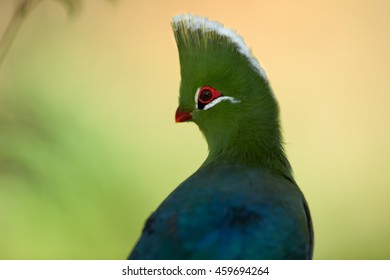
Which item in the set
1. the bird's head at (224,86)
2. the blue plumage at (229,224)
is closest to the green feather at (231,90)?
the bird's head at (224,86)

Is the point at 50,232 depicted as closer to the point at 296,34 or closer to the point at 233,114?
the point at 233,114

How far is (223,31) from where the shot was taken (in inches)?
67.1

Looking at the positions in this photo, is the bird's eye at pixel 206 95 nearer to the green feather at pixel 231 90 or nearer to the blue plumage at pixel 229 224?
the green feather at pixel 231 90

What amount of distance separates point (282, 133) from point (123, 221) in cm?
67

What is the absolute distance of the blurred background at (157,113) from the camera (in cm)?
217

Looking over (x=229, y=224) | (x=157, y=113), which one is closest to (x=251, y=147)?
(x=229, y=224)

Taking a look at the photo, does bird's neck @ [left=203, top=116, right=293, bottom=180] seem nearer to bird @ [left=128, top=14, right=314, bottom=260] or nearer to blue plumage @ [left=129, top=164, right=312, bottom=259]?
bird @ [left=128, top=14, right=314, bottom=260]

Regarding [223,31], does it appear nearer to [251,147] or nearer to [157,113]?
[251,147]

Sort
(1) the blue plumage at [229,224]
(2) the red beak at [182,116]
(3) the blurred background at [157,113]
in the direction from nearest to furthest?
(1) the blue plumage at [229,224]
(2) the red beak at [182,116]
(3) the blurred background at [157,113]

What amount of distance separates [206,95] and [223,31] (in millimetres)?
169

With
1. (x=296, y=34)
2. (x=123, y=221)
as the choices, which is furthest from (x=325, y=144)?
(x=123, y=221)

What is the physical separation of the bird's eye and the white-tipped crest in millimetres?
119

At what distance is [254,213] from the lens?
4.57ft
